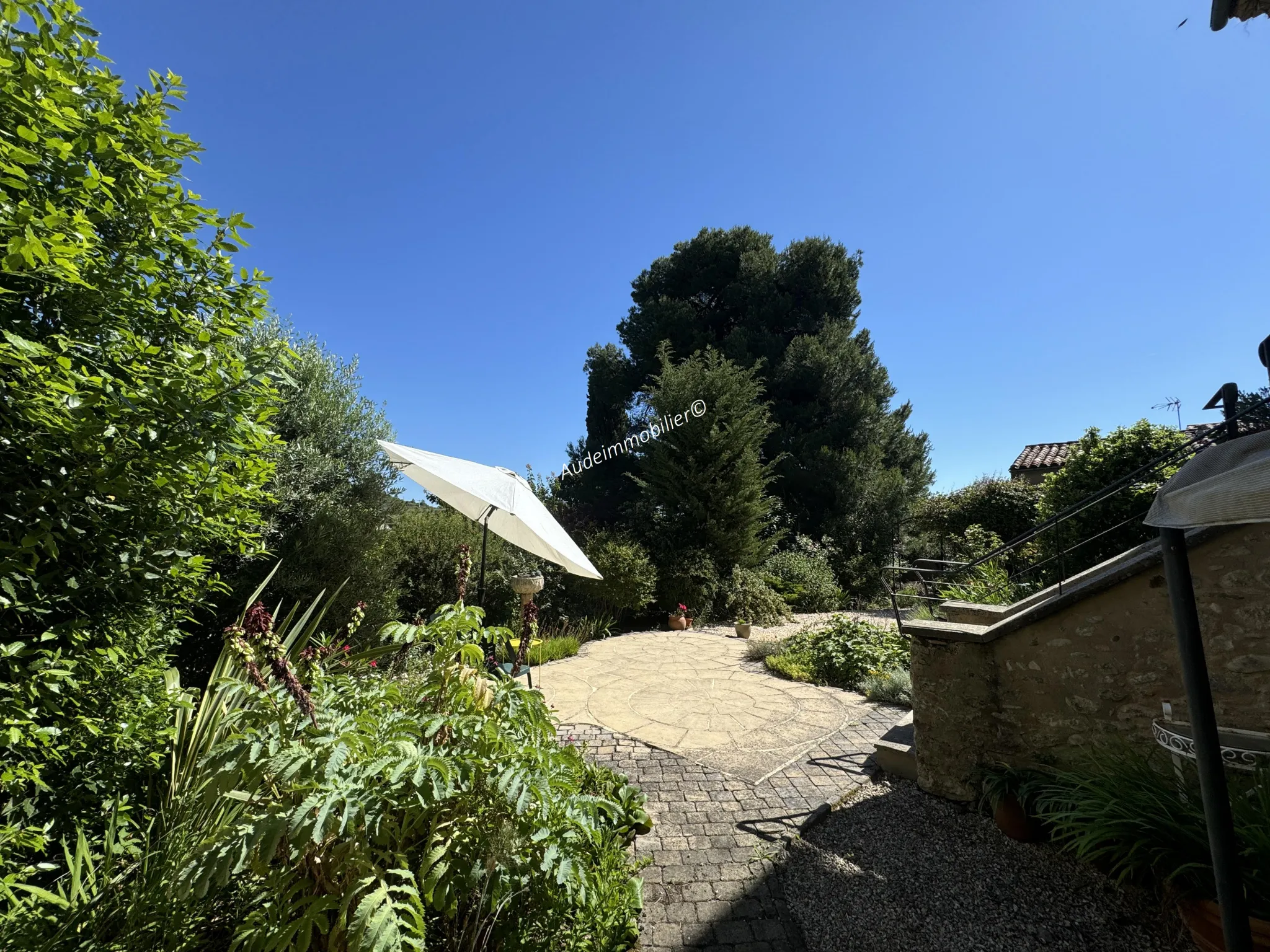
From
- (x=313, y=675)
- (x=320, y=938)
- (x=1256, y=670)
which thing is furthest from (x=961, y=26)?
(x=320, y=938)

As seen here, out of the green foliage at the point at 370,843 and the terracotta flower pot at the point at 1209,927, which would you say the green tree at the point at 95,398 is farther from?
the terracotta flower pot at the point at 1209,927

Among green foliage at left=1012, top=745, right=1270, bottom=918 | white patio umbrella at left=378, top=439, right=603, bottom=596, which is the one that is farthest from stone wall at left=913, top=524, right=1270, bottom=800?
white patio umbrella at left=378, top=439, right=603, bottom=596

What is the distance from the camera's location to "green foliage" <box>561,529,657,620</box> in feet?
35.6

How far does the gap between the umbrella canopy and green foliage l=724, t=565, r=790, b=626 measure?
7211 millimetres

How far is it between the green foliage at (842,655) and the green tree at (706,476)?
183 inches

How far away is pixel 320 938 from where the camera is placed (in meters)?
1.87

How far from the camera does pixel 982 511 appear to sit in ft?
42.7

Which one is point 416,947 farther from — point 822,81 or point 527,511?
point 822,81

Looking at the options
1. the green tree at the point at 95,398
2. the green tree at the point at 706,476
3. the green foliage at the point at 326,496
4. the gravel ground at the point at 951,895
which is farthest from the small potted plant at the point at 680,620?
the green tree at the point at 95,398

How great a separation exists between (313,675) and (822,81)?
7278mm

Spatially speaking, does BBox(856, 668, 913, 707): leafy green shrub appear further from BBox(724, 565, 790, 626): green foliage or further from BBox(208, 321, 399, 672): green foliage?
BBox(208, 321, 399, 672): green foliage

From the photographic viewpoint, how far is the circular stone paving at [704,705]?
14.5ft

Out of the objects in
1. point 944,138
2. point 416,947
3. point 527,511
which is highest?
point 944,138

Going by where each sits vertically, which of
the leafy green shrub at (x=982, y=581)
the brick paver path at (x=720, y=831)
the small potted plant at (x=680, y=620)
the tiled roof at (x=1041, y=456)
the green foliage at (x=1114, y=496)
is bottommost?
the brick paver path at (x=720, y=831)
